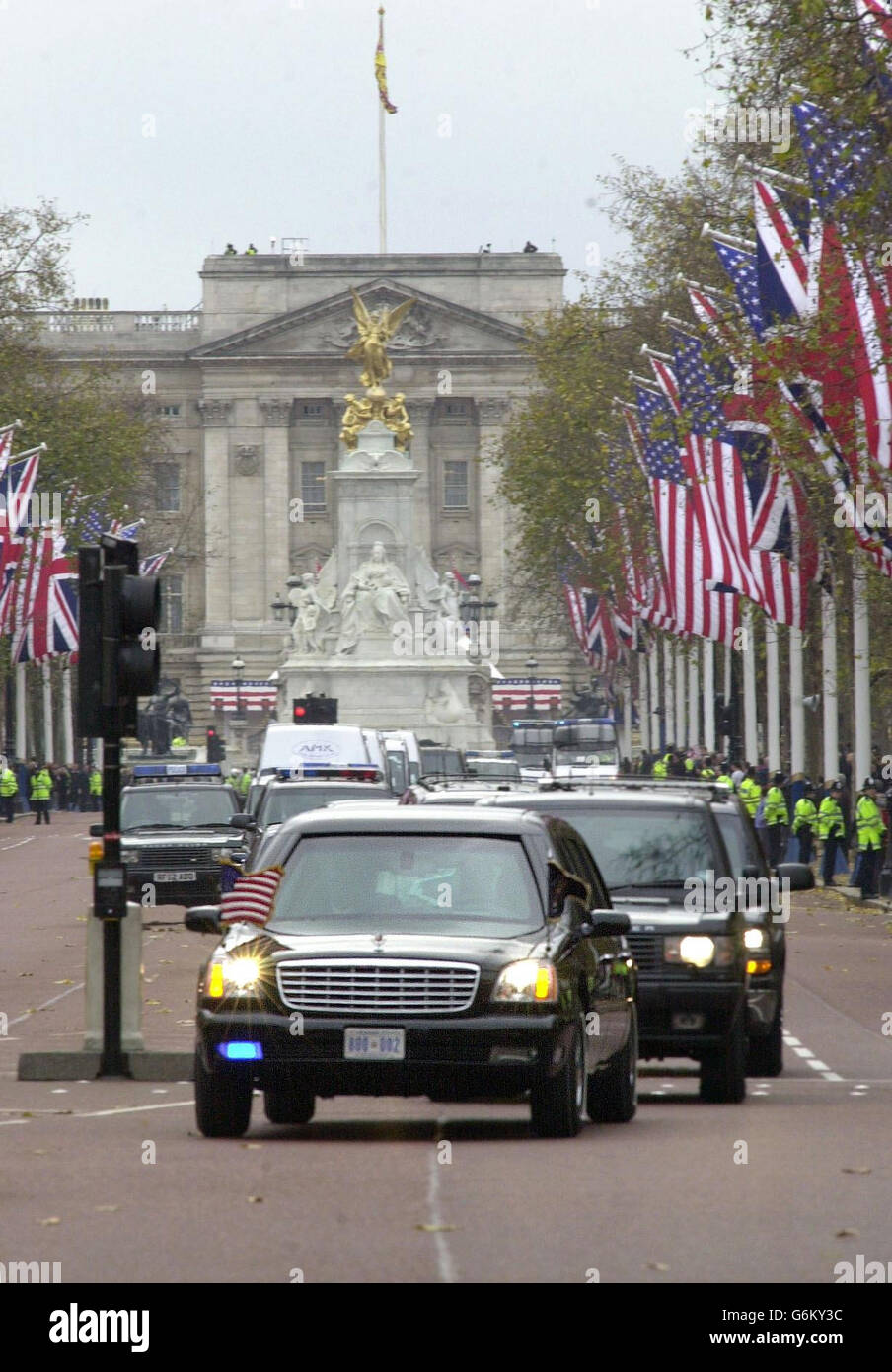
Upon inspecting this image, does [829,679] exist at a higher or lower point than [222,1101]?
higher

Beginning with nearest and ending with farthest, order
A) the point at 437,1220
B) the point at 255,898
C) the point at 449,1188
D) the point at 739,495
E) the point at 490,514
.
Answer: the point at 437,1220 < the point at 449,1188 < the point at 255,898 < the point at 739,495 < the point at 490,514

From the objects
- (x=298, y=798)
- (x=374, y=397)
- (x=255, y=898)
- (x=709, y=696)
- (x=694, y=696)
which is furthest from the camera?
(x=374, y=397)

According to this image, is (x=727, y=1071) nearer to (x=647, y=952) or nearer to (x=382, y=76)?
(x=647, y=952)

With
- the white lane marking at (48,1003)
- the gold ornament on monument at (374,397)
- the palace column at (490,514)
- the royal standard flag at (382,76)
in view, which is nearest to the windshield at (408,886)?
the white lane marking at (48,1003)

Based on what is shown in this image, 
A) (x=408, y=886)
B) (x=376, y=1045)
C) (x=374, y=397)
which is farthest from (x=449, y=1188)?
(x=374, y=397)

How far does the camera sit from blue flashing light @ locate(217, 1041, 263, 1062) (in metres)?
11.9

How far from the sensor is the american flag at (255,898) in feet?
41.7

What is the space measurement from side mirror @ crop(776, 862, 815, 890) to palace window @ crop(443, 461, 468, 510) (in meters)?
120

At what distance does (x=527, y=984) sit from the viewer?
1193cm

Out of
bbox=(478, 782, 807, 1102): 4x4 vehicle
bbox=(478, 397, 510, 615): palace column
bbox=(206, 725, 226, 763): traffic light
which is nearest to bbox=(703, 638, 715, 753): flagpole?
bbox=(206, 725, 226, 763): traffic light

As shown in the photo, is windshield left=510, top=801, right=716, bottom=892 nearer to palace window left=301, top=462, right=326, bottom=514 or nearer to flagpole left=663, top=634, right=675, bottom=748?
flagpole left=663, top=634, right=675, bottom=748

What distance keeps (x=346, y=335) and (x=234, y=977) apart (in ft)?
406

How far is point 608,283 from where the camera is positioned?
6538 cm

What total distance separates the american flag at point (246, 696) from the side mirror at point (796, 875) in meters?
95.4
